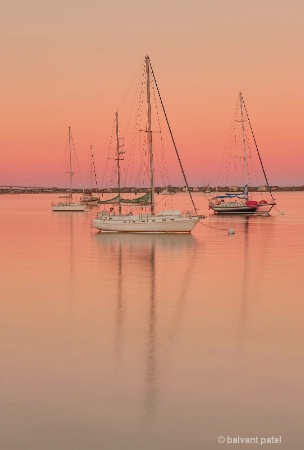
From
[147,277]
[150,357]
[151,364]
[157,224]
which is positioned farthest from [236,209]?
[151,364]

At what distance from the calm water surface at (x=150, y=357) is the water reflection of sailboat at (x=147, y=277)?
0.20 ft

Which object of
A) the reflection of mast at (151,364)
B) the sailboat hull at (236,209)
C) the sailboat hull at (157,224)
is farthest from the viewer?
the sailboat hull at (236,209)

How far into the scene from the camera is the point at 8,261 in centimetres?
3325

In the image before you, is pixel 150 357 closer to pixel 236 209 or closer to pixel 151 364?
pixel 151 364

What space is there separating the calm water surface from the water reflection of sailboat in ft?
0.20

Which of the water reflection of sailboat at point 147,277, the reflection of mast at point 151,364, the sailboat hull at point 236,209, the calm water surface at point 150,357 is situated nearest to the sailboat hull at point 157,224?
the water reflection of sailboat at point 147,277

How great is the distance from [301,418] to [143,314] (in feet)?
28.7

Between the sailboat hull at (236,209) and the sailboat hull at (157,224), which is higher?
the sailboat hull at (157,224)

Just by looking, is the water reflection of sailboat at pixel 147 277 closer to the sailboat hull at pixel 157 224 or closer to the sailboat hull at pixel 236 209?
the sailboat hull at pixel 157 224

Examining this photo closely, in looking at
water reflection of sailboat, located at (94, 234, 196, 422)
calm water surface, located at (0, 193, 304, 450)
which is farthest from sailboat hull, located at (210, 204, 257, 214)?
calm water surface, located at (0, 193, 304, 450)

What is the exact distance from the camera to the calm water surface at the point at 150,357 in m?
9.48

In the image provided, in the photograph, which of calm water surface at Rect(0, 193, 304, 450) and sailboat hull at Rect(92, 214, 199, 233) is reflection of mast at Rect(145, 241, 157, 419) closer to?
calm water surface at Rect(0, 193, 304, 450)

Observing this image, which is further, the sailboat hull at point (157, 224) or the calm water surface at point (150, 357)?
the sailboat hull at point (157, 224)

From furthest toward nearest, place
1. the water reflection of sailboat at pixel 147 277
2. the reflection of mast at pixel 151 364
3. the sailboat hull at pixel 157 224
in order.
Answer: the sailboat hull at pixel 157 224 < the water reflection of sailboat at pixel 147 277 < the reflection of mast at pixel 151 364
